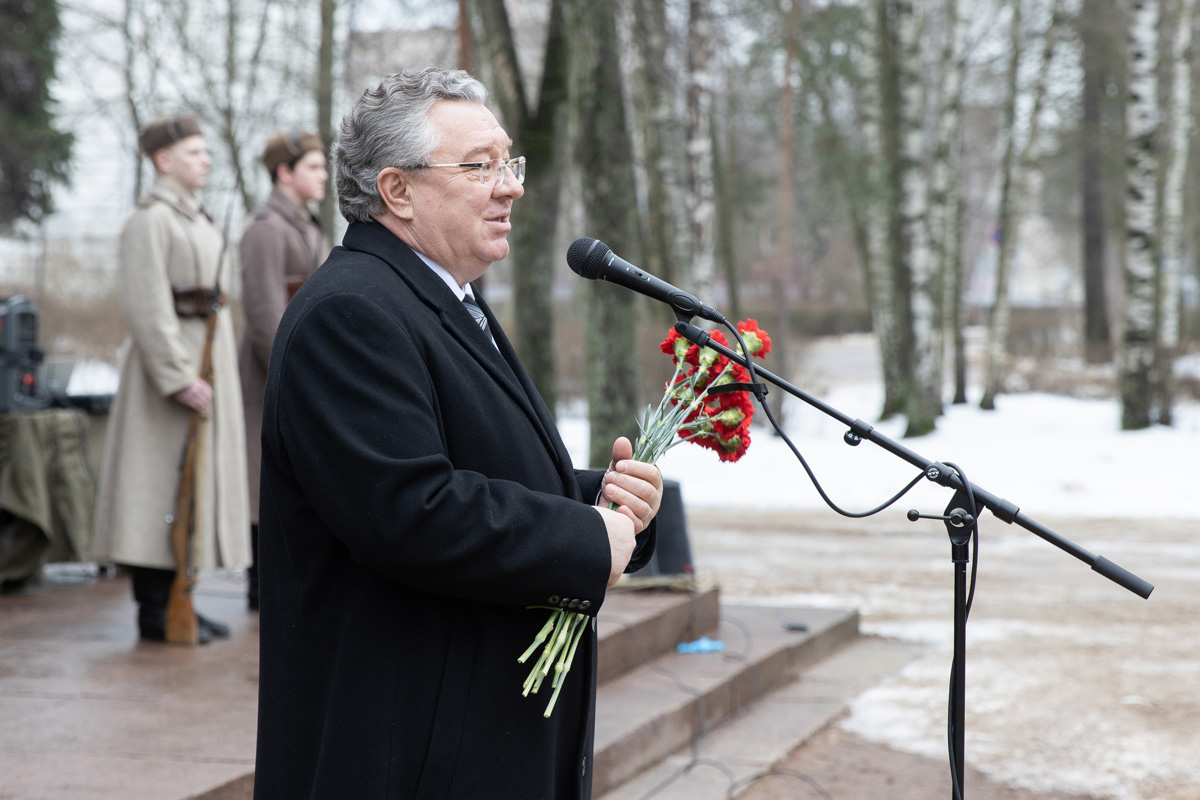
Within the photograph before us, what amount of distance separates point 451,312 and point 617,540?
47 cm

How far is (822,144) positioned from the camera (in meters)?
19.4

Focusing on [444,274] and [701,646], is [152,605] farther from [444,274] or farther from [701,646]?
[444,274]

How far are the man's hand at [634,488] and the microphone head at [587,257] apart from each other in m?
0.43

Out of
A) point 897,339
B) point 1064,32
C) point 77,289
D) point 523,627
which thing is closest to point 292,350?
point 523,627

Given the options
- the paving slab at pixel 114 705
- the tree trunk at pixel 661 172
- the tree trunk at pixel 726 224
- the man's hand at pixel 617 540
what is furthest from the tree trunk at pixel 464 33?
the man's hand at pixel 617 540

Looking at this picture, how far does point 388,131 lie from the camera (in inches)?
82.6

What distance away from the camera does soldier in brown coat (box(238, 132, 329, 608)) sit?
5203 mm

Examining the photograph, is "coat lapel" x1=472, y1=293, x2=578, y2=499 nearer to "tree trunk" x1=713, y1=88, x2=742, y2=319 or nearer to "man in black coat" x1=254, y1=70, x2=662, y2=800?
"man in black coat" x1=254, y1=70, x2=662, y2=800

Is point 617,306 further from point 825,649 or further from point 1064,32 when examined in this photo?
point 1064,32

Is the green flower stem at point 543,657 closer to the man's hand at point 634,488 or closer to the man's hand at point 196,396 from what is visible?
the man's hand at point 634,488

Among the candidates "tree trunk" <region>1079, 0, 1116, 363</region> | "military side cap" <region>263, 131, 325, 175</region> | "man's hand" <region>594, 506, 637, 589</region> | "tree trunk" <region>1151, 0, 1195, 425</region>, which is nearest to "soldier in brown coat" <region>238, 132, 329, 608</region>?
"military side cap" <region>263, 131, 325, 175</region>

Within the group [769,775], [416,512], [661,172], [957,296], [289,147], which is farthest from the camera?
[957,296]

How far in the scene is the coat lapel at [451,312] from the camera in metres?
2.05

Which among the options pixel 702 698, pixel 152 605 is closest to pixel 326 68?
pixel 152 605
